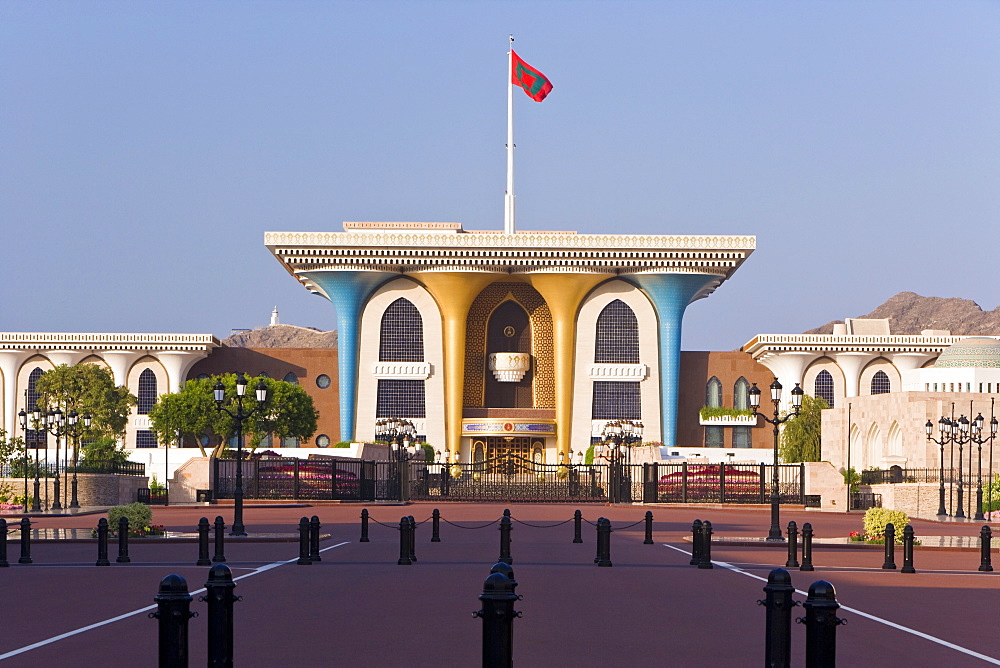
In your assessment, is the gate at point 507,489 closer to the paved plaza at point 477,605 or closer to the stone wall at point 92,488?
the stone wall at point 92,488

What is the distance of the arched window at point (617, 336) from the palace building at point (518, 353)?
0.24ft

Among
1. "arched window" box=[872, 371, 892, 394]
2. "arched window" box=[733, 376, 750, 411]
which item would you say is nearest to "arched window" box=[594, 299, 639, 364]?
"arched window" box=[733, 376, 750, 411]

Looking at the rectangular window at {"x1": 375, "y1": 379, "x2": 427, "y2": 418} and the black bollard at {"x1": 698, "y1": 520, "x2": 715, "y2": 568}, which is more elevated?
the rectangular window at {"x1": 375, "y1": 379, "x2": 427, "y2": 418}

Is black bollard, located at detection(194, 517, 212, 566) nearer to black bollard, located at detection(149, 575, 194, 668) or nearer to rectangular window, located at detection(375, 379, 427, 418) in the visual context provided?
black bollard, located at detection(149, 575, 194, 668)

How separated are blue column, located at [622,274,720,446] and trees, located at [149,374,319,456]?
2548 cm

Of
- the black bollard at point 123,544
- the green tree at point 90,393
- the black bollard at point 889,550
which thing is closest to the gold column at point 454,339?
the green tree at point 90,393

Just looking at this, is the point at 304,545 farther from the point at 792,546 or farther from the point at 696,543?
the point at 792,546

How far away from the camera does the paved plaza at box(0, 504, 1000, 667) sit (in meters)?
12.2

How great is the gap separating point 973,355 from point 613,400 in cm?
2911

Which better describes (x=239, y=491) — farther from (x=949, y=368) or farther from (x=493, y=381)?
(x=493, y=381)

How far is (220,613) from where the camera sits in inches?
390

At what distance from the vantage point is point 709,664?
457 inches

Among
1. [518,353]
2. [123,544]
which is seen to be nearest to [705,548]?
[123,544]

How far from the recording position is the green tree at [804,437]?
83.6 m
